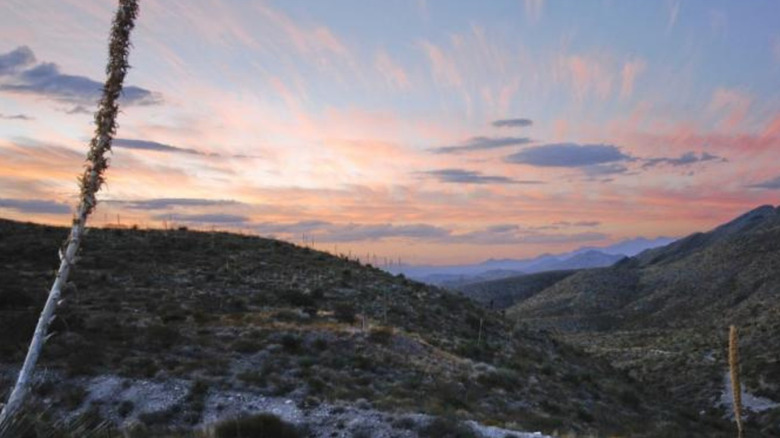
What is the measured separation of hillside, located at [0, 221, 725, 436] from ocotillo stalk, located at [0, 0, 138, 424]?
7.06m

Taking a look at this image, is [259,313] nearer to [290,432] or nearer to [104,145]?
[290,432]

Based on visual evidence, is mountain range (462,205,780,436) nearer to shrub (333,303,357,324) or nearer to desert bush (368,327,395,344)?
desert bush (368,327,395,344)

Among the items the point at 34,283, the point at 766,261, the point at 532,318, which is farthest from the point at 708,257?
the point at 34,283

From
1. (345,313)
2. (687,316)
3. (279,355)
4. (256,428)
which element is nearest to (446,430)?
A: (256,428)

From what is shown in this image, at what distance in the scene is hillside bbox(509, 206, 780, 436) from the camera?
1833 inches

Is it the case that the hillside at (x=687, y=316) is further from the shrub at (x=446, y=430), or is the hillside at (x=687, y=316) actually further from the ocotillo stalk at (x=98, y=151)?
the ocotillo stalk at (x=98, y=151)

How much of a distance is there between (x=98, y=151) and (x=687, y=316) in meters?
98.5

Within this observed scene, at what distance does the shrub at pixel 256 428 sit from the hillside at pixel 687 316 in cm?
2993

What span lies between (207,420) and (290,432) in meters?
3.72

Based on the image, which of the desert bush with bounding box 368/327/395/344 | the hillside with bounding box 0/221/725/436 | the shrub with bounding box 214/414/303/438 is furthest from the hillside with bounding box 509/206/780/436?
the shrub with bounding box 214/414/303/438

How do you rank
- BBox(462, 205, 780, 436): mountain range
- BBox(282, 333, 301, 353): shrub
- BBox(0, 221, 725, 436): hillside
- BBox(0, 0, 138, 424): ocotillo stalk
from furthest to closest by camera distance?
BBox(462, 205, 780, 436): mountain range
BBox(282, 333, 301, 353): shrub
BBox(0, 221, 725, 436): hillside
BBox(0, 0, 138, 424): ocotillo stalk

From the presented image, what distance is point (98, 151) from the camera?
26.6 feet

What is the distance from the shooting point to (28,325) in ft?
82.3

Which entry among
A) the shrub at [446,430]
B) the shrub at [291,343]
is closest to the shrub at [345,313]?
the shrub at [291,343]
